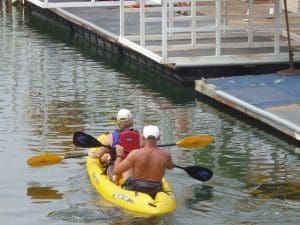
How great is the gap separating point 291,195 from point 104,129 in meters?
5.36

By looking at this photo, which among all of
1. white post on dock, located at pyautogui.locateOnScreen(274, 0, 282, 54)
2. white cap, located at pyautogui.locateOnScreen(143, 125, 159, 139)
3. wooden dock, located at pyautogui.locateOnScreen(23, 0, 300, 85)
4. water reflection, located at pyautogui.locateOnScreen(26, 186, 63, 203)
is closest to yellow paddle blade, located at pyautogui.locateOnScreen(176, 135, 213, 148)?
water reflection, located at pyautogui.locateOnScreen(26, 186, 63, 203)

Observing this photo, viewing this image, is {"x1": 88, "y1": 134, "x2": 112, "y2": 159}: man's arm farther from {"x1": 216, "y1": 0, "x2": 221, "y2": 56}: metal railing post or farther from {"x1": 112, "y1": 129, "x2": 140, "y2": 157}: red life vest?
{"x1": 216, "y1": 0, "x2": 221, "y2": 56}: metal railing post

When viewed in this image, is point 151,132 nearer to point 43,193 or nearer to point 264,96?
point 43,193

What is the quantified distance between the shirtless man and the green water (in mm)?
478

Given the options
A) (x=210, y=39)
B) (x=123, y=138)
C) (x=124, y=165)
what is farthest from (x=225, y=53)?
(x=124, y=165)

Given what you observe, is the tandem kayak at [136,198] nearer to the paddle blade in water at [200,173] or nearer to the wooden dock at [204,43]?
the paddle blade in water at [200,173]

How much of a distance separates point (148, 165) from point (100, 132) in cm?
562

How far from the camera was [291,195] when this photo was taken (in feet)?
56.2

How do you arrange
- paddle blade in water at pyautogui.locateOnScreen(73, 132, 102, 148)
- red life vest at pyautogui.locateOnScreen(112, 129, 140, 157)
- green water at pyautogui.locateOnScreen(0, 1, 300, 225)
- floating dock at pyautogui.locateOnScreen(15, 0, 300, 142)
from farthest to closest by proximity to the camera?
floating dock at pyautogui.locateOnScreen(15, 0, 300, 142) → paddle blade in water at pyautogui.locateOnScreen(73, 132, 102, 148) → red life vest at pyautogui.locateOnScreen(112, 129, 140, 157) → green water at pyautogui.locateOnScreen(0, 1, 300, 225)

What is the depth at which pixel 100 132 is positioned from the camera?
70.1ft

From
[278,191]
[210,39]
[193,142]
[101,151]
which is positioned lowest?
[278,191]

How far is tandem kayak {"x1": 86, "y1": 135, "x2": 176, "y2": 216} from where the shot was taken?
15539 mm

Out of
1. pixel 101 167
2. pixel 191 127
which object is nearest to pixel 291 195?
pixel 101 167

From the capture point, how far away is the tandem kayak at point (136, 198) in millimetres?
15539
